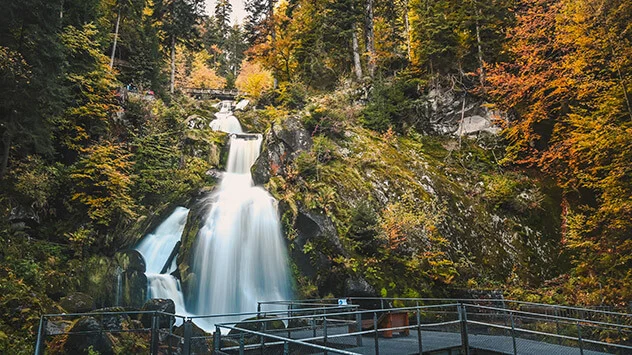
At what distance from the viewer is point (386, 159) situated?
1819cm

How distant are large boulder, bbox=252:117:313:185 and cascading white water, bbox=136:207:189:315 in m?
4.43

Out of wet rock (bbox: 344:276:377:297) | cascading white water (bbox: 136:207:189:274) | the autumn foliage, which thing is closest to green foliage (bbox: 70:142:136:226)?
cascading white water (bbox: 136:207:189:274)

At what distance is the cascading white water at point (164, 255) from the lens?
44.9 ft

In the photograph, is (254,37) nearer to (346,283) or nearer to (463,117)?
(463,117)

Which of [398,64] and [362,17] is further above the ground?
[362,17]

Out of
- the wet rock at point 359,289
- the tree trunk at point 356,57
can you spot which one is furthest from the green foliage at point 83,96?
the tree trunk at point 356,57

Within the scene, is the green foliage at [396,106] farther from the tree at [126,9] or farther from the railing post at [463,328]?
the tree at [126,9]

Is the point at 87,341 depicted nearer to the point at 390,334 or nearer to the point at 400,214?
the point at 390,334

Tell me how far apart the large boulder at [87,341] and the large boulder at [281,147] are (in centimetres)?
1104

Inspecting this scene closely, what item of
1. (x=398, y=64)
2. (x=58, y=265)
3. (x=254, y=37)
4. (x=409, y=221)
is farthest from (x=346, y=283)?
(x=254, y=37)

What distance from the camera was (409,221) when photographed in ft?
47.6

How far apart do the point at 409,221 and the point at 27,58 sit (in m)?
15.0

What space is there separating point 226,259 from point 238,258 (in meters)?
0.50

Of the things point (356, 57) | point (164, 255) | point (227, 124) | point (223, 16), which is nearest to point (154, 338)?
point (164, 255)
